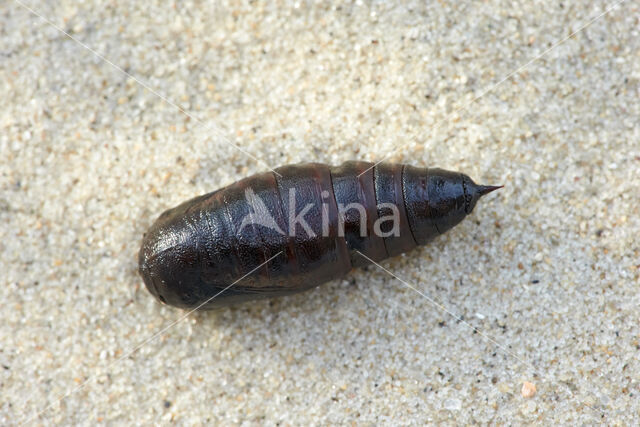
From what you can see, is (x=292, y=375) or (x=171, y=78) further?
(x=171, y=78)

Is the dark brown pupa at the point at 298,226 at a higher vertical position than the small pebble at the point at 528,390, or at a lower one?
higher

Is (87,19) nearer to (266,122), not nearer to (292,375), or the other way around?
(266,122)

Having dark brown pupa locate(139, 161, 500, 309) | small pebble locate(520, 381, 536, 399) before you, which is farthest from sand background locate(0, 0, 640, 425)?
dark brown pupa locate(139, 161, 500, 309)


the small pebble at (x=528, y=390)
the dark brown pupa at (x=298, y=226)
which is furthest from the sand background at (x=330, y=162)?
the dark brown pupa at (x=298, y=226)

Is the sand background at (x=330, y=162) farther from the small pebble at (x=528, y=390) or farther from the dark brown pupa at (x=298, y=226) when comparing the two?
the dark brown pupa at (x=298, y=226)

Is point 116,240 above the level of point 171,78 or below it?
below

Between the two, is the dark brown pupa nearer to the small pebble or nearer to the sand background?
the sand background

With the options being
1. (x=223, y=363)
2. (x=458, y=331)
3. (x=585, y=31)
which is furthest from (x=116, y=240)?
(x=585, y=31)

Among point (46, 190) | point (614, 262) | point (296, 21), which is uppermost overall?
point (296, 21)
